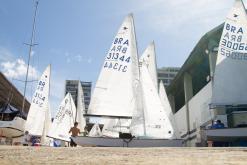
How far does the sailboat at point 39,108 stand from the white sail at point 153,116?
15.4 meters

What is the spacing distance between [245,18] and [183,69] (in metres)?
14.6

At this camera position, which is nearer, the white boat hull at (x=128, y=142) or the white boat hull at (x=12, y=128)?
the white boat hull at (x=128, y=142)

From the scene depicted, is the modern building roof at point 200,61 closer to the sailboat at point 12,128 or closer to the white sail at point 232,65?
A: the white sail at point 232,65

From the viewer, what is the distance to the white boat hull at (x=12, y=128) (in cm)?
3244

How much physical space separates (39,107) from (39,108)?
11 centimetres

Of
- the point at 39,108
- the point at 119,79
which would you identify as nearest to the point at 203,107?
the point at 119,79

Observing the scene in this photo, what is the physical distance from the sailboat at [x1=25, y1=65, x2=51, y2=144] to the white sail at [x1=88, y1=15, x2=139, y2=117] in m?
13.8

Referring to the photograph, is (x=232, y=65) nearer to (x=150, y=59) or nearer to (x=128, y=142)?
(x=150, y=59)

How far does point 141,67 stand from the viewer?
71.7 feet

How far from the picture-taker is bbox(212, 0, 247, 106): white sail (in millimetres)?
21589

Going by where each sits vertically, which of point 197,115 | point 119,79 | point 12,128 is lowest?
point 12,128

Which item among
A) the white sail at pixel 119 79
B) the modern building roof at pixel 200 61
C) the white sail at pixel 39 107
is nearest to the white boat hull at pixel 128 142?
the white sail at pixel 119 79

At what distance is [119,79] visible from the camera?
21297 mm

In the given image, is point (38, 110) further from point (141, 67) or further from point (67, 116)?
point (141, 67)
